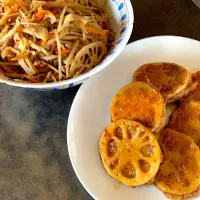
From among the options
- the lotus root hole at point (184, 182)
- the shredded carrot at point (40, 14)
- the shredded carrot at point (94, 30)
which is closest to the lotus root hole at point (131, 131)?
the lotus root hole at point (184, 182)

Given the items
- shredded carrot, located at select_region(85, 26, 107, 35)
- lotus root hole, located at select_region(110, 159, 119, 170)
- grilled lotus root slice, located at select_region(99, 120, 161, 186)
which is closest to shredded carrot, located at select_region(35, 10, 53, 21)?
shredded carrot, located at select_region(85, 26, 107, 35)

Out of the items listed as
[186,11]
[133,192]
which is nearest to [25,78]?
[133,192]

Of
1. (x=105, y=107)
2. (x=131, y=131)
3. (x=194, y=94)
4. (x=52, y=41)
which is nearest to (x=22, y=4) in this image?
(x=52, y=41)

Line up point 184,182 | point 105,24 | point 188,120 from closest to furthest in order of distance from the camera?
point 184,182
point 188,120
point 105,24

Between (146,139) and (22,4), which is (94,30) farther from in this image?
(146,139)

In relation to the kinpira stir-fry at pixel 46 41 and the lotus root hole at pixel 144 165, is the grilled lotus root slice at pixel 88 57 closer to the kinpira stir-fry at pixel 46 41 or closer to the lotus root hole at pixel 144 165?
the kinpira stir-fry at pixel 46 41

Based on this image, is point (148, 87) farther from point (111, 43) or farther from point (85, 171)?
point (85, 171)
